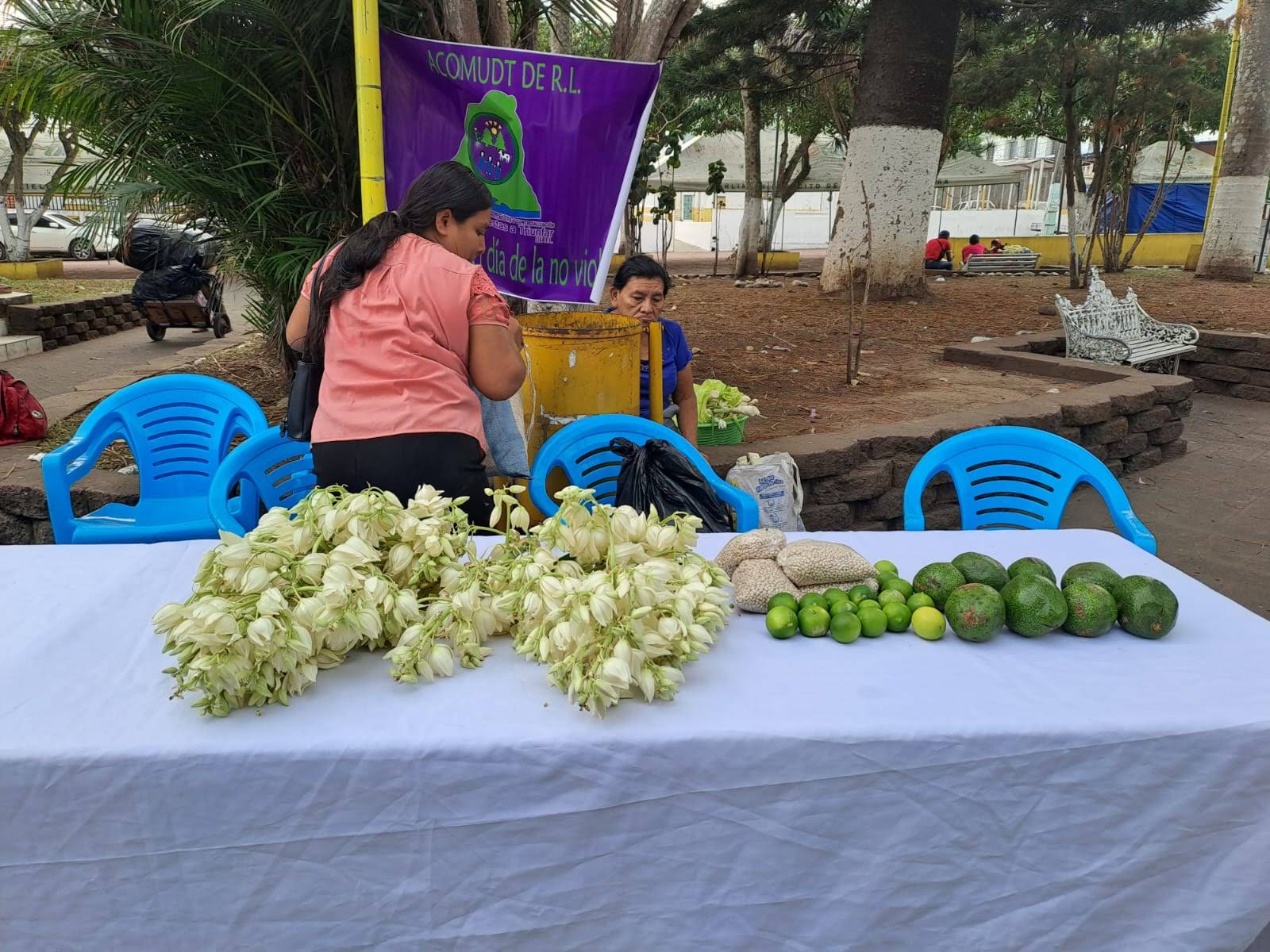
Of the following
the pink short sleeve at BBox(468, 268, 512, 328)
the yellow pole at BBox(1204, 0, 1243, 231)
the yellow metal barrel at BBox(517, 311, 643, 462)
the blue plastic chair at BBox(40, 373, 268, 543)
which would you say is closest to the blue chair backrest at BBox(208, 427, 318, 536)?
the blue plastic chair at BBox(40, 373, 268, 543)

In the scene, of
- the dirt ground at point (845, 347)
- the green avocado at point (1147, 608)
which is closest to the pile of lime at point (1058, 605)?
the green avocado at point (1147, 608)

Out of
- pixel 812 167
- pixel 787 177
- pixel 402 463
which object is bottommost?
pixel 402 463

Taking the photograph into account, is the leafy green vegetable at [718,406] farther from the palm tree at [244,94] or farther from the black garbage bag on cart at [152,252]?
the black garbage bag on cart at [152,252]

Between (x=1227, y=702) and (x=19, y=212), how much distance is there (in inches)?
813

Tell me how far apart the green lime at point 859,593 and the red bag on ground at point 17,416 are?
450 cm

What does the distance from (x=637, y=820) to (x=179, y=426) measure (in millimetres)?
3226

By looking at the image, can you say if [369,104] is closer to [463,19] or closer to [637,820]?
[463,19]

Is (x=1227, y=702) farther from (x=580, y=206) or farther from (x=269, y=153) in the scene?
(x=269, y=153)

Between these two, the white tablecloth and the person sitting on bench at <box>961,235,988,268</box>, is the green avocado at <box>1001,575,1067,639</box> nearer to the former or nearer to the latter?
the white tablecloth

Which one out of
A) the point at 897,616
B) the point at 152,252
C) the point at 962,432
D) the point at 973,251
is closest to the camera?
the point at 897,616

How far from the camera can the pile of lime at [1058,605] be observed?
1871 mm

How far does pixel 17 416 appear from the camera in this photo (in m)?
4.72

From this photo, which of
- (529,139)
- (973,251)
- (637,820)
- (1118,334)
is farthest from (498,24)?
(973,251)

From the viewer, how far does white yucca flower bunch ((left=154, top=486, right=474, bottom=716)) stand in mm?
1521
